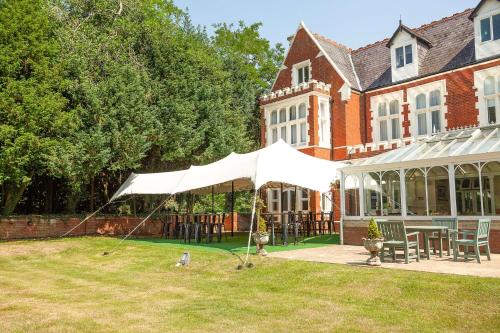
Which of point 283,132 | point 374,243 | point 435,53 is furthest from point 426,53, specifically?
point 374,243

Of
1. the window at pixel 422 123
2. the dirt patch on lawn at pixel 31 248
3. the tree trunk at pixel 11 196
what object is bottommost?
the dirt patch on lawn at pixel 31 248

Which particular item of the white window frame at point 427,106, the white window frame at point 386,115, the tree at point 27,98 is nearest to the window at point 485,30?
the white window frame at point 427,106

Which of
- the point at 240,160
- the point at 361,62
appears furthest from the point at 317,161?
the point at 361,62

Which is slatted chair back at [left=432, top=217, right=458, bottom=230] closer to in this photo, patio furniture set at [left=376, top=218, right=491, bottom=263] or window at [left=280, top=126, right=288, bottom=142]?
patio furniture set at [left=376, top=218, right=491, bottom=263]

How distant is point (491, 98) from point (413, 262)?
33.9 feet

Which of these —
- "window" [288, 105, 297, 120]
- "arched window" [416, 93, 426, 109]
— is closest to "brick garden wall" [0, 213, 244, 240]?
"window" [288, 105, 297, 120]

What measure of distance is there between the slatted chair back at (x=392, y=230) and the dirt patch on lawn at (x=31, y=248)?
32.3 feet

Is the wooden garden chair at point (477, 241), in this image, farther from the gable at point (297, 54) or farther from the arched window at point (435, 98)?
the gable at point (297, 54)

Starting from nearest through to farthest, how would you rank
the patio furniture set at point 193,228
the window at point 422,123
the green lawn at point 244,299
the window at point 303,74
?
1. the green lawn at point 244,299
2. the patio furniture set at point 193,228
3. the window at point 422,123
4. the window at point 303,74

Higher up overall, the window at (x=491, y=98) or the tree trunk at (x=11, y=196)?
the window at (x=491, y=98)

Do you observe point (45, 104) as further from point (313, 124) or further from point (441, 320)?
point (441, 320)

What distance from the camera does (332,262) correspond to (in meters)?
9.03

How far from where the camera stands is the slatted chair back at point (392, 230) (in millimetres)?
9068

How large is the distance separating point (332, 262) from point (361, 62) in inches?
612
